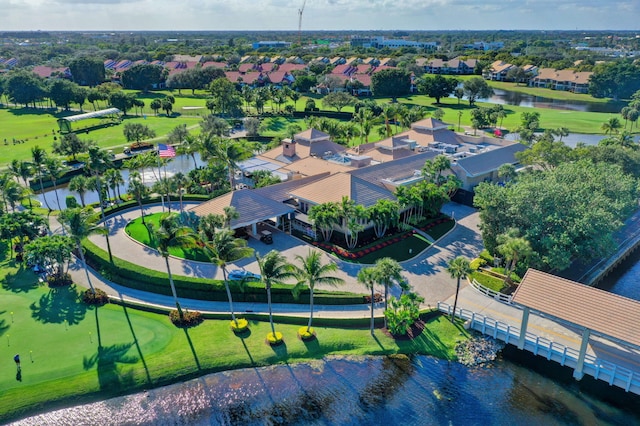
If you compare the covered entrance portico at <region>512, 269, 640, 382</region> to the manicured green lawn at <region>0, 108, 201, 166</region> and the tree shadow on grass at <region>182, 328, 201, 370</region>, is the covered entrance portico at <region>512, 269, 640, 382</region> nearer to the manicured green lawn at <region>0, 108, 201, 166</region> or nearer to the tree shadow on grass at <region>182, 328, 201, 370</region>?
the tree shadow on grass at <region>182, 328, 201, 370</region>

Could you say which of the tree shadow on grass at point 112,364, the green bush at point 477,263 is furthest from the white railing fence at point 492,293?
the tree shadow on grass at point 112,364

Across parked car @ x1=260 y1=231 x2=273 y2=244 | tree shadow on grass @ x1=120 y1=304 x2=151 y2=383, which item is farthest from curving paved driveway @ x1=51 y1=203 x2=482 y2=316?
tree shadow on grass @ x1=120 y1=304 x2=151 y2=383

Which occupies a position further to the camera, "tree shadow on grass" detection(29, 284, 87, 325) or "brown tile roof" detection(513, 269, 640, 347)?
"tree shadow on grass" detection(29, 284, 87, 325)

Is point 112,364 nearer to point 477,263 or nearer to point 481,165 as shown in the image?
point 477,263

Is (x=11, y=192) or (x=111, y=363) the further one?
(x=11, y=192)

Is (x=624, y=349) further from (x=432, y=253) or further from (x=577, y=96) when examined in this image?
(x=577, y=96)

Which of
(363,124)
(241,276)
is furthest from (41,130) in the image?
(241,276)
